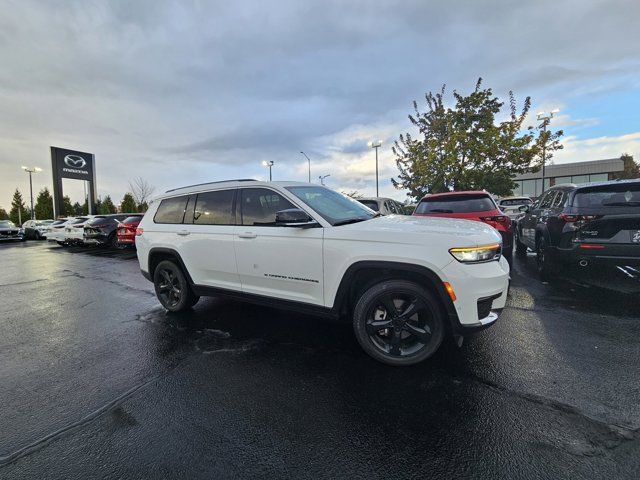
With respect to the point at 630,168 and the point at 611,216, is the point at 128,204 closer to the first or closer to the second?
the point at 611,216

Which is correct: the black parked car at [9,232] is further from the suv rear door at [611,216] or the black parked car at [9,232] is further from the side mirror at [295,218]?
the suv rear door at [611,216]

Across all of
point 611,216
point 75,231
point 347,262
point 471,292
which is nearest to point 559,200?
point 611,216

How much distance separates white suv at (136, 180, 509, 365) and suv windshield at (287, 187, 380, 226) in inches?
0.7

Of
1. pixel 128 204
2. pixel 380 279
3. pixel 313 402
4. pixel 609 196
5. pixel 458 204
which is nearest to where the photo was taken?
pixel 313 402

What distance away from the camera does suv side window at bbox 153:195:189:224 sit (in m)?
5.00

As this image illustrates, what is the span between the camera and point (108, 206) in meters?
53.7

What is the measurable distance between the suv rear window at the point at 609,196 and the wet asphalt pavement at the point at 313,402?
5.16 ft

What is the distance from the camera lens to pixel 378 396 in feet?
9.10

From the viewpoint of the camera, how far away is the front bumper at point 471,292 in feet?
9.72

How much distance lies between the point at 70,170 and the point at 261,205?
39.2 meters

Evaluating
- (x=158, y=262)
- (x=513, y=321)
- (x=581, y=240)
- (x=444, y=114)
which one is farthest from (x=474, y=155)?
(x=158, y=262)

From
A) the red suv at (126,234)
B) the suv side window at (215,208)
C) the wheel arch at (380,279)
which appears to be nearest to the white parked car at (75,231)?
the red suv at (126,234)

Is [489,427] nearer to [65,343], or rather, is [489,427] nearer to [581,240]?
[581,240]

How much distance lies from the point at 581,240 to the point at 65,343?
732 centimetres
